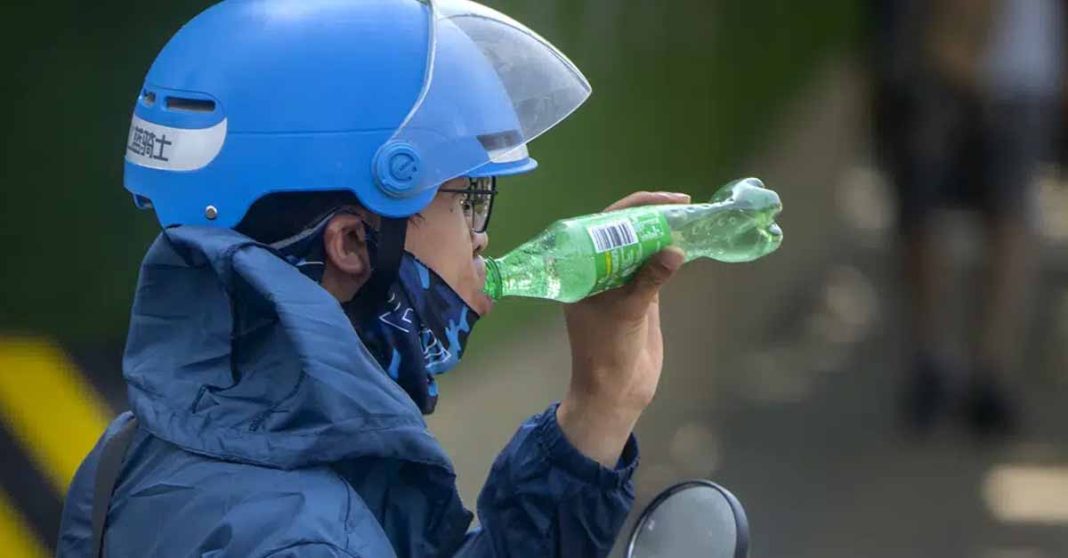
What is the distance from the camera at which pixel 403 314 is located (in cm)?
197

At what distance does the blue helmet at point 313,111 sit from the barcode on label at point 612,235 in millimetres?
171

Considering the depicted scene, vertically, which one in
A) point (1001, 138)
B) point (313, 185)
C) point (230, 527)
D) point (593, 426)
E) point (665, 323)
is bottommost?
point (665, 323)

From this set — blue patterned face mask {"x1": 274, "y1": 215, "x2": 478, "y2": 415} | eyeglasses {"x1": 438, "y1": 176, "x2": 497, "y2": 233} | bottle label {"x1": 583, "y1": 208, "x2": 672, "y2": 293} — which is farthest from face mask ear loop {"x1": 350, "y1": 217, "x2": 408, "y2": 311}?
bottle label {"x1": 583, "y1": 208, "x2": 672, "y2": 293}

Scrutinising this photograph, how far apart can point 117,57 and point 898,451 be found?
2326 millimetres

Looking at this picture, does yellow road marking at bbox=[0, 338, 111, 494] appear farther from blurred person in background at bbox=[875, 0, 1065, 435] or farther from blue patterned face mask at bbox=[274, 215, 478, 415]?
blurred person in background at bbox=[875, 0, 1065, 435]

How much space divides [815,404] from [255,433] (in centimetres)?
294

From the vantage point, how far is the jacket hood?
170 centimetres

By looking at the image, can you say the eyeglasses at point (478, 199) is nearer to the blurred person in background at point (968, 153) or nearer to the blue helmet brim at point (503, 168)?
the blue helmet brim at point (503, 168)

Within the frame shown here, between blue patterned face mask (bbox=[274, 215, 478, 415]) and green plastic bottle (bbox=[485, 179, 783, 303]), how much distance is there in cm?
17

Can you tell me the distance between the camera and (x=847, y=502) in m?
4.49

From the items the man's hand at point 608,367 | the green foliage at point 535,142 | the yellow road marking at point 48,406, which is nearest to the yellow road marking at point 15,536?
the yellow road marking at point 48,406

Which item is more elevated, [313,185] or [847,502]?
[313,185]

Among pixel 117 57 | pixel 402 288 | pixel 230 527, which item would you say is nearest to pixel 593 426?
pixel 402 288

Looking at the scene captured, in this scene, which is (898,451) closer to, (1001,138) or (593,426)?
(1001,138)
